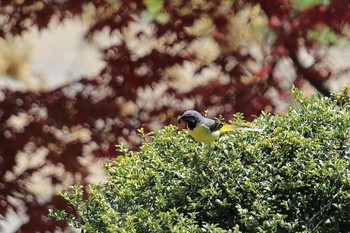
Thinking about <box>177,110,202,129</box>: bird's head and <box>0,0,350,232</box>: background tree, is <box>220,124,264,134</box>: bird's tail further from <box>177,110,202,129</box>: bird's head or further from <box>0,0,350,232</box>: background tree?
<box>0,0,350,232</box>: background tree

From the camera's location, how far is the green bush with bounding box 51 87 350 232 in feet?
8.23

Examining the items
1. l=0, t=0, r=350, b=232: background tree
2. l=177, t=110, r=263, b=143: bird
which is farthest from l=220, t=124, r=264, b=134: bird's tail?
l=0, t=0, r=350, b=232: background tree

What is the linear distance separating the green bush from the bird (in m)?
0.03

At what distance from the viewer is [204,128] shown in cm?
267

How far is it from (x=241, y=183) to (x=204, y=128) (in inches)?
9.0

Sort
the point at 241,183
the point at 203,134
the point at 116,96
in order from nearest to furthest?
the point at 241,183
the point at 203,134
the point at 116,96

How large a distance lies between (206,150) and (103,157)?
2024 millimetres

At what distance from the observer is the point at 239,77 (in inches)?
192

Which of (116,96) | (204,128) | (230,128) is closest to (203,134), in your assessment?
(204,128)

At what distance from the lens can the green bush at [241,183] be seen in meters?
2.51

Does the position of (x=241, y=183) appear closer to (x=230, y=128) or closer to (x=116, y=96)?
(x=230, y=128)

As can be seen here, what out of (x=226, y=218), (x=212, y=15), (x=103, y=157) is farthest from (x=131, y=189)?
(x=212, y=15)

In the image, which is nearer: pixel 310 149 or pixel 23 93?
pixel 310 149

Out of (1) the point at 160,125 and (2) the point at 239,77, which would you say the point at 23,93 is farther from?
(2) the point at 239,77
